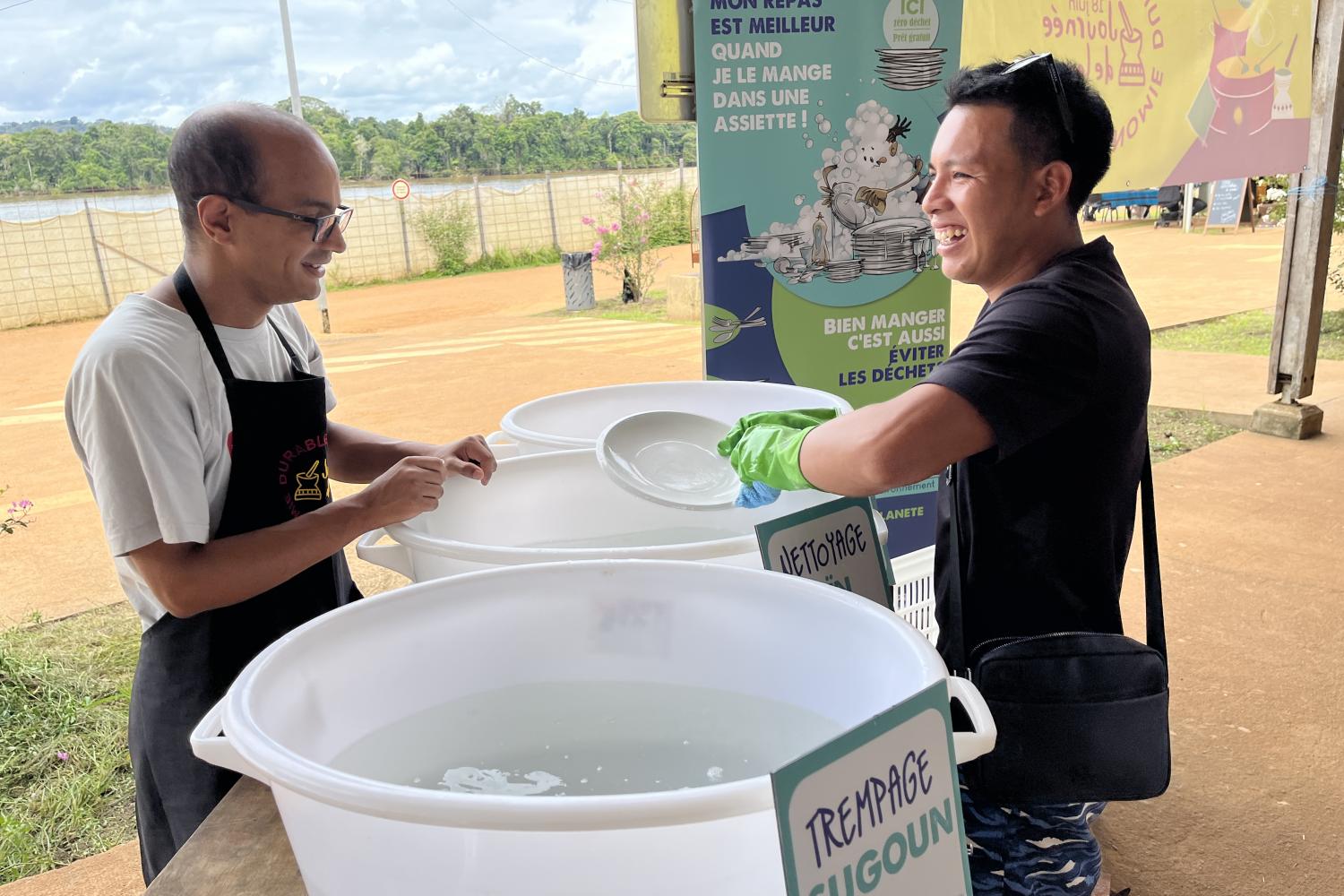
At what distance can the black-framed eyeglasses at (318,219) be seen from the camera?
1258mm

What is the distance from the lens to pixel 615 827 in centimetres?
58

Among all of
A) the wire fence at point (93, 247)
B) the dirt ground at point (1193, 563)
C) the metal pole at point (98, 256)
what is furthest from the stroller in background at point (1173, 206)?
the metal pole at point (98, 256)

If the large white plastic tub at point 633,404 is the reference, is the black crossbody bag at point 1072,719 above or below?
below

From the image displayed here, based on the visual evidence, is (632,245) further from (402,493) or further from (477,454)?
(402,493)

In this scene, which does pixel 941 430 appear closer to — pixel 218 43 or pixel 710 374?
pixel 710 374

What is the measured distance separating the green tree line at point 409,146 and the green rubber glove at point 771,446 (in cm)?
974

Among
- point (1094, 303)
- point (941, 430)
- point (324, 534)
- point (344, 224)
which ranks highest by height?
point (344, 224)

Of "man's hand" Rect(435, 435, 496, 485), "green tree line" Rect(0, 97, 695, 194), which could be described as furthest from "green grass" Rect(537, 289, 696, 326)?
"man's hand" Rect(435, 435, 496, 485)

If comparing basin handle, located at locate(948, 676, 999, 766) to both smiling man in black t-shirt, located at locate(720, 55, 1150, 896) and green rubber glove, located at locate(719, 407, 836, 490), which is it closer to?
smiling man in black t-shirt, located at locate(720, 55, 1150, 896)

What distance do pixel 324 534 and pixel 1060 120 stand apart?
1.07 meters

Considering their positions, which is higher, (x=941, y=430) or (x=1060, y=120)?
(x=1060, y=120)

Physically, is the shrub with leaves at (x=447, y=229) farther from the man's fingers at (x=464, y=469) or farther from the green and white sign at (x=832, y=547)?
the green and white sign at (x=832, y=547)

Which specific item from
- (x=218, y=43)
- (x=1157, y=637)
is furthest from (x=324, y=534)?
(x=218, y=43)

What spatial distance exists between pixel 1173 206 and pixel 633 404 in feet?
70.8
